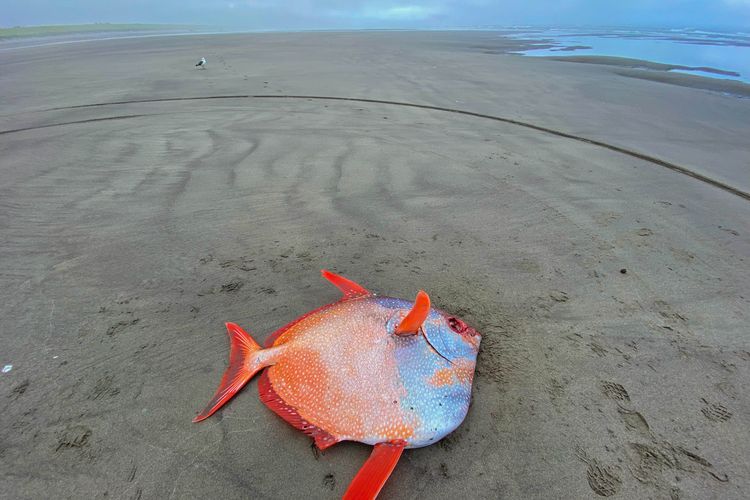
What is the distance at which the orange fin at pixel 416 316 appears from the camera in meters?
1.61

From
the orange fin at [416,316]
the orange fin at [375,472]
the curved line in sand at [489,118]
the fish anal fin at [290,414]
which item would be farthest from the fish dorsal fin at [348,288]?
the curved line in sand at [489,118]

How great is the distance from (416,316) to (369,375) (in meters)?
0.34

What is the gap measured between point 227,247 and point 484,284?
6.98 feet

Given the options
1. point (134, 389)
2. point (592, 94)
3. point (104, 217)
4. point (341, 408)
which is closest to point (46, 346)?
point (134, 389)

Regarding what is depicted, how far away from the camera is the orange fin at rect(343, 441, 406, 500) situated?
4.41 feet

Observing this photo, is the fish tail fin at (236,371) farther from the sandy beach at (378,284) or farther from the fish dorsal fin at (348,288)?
the fish dorsal fin at (348,288)

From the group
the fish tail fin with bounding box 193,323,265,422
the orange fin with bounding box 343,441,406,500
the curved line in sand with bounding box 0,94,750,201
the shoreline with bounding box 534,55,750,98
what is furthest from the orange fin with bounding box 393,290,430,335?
the shoreline with bounding box 534,55,750,98

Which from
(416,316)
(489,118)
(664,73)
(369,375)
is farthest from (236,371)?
(664,73)

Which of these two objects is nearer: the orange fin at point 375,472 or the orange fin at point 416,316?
the orange fin at point 375,472

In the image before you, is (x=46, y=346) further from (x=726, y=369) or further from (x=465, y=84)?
(x=465, y=84)

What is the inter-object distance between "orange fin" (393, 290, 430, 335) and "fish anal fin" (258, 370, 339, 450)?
1.81 ft

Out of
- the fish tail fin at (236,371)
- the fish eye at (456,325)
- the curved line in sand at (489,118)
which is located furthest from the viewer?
the curved line in sand at (489,118)

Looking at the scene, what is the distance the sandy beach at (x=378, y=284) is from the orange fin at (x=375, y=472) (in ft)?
0.72

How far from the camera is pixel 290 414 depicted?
1.72 meters
